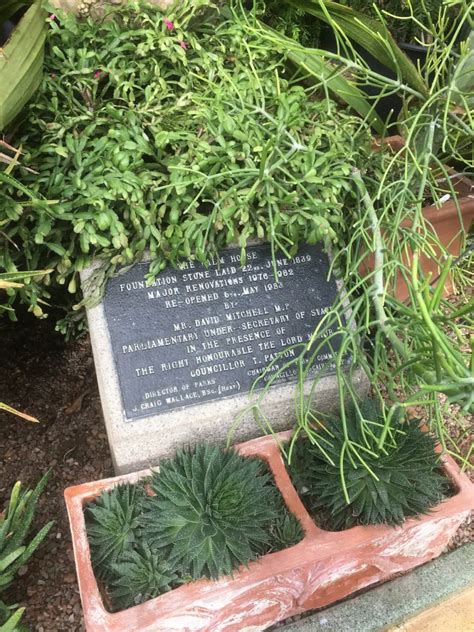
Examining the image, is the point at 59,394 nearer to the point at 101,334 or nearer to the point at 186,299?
the point at 101,334

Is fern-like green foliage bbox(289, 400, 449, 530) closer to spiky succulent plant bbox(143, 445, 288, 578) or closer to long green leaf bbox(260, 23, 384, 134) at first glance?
spiky succulent plant bbox(143, 445, 288, 578)

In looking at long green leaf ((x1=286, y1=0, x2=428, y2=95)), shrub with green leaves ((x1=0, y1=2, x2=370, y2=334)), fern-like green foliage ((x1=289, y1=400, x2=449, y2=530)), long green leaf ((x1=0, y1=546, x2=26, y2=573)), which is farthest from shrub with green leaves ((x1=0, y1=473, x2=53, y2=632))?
long green leaf ((x1=286, y1=0, x2=428, y2=95))

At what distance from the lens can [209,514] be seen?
1.12m

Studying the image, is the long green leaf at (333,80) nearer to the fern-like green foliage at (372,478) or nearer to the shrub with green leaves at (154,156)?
the shrub with green leaves at (154,156)

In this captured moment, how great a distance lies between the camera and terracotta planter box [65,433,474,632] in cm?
107

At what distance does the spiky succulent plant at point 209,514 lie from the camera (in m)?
1.09

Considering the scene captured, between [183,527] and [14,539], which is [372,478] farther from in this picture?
[14,539]

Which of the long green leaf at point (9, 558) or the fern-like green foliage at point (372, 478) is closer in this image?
the long green leaf at point (9, 558)

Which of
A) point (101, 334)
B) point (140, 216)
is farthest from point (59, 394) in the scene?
point (140, 216)

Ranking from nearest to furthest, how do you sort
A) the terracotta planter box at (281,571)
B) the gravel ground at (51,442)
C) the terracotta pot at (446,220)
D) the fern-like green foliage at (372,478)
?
the terracotta planter box at (281,571), the fern-like green foliage at (372,478), the gravel ground at (51,442), the terracotta pot at (446,220)

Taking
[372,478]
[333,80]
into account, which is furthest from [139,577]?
[333,80]

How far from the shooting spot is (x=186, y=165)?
4.24 feet

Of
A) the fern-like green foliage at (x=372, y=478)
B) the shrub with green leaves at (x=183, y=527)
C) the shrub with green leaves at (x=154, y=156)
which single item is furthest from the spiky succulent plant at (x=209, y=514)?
the shrub with green leaves at (x=154, y=156)

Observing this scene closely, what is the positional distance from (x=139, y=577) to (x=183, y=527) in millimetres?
149
